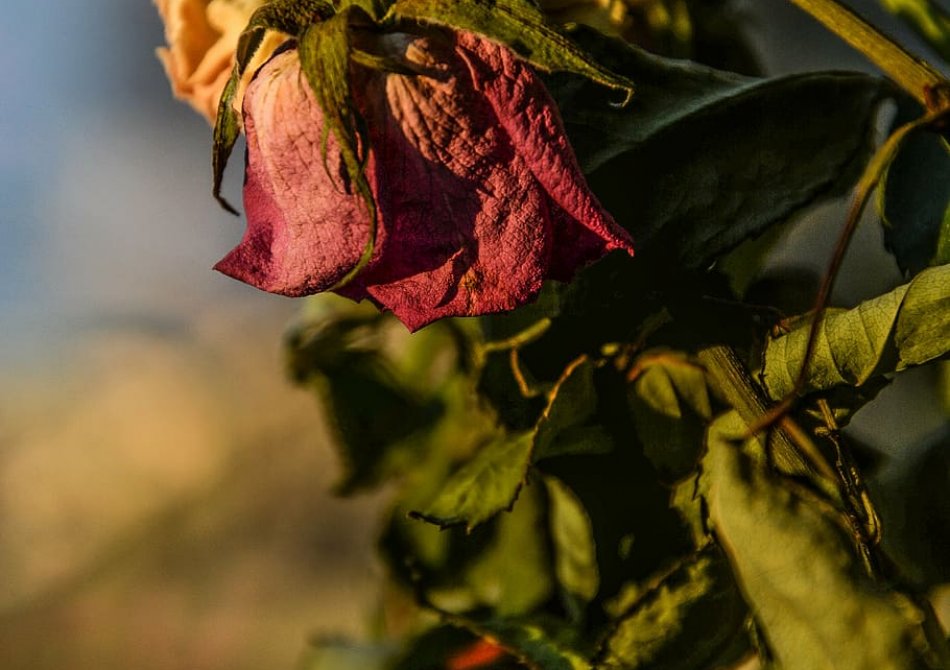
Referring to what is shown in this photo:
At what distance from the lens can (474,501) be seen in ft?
0.86

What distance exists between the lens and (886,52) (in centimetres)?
21

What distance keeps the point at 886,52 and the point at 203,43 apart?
0.16m

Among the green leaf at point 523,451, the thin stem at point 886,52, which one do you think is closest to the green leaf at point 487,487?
the green leaf at point 523,451

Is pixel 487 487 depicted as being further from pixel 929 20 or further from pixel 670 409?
pixel 929 20

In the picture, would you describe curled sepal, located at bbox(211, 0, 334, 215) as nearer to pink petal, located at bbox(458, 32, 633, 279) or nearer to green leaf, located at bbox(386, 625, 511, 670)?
pink petal, located at bbox(458, 32, 633, 279)

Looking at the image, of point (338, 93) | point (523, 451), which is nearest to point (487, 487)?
point (523, 451)

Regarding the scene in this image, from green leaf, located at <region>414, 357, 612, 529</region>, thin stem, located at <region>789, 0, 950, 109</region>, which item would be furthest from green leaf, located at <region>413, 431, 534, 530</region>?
thin stem, located at <region>789, 0, 950, 109</region>

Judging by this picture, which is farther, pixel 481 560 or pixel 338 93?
pixel 481 560

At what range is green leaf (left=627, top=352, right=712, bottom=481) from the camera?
0.25 m

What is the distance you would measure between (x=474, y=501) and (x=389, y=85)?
111 millimetres

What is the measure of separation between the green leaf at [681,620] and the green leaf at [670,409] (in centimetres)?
3

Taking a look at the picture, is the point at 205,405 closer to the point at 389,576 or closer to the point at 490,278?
the point at 389,576

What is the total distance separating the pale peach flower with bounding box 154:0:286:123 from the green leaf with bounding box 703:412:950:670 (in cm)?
16

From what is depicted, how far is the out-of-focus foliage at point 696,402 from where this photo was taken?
0.61 feet
